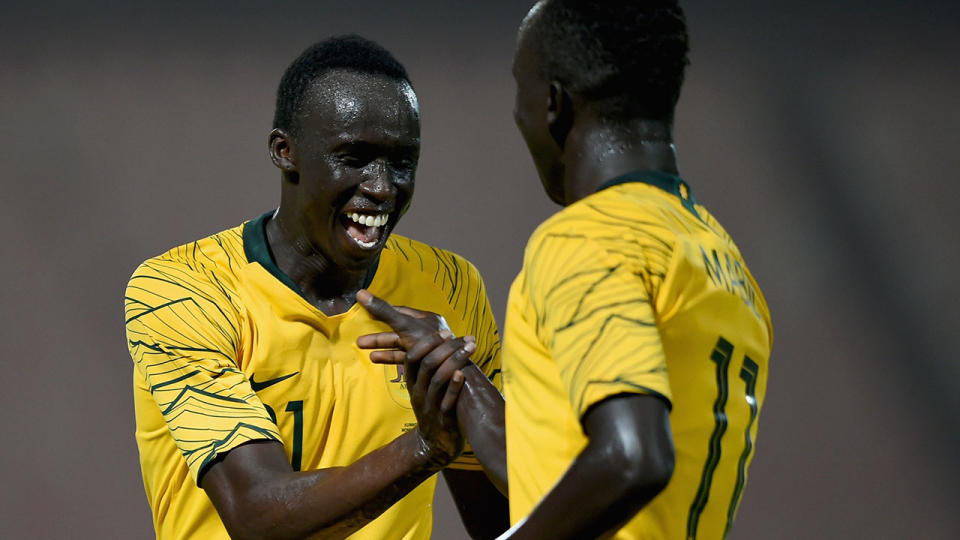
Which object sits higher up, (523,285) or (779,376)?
(523,285)

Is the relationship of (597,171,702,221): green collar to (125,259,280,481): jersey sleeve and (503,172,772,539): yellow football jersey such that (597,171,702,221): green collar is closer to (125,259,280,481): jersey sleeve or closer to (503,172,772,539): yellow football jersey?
(503,172,772,539): yellow football jersey

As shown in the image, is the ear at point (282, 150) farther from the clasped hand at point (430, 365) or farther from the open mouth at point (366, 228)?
the clasped hand at point (430, 365)

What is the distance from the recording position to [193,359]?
1.52 metres

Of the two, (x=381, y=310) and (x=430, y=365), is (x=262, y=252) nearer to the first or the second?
(x=381, y=310)

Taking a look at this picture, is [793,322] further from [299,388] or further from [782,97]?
[299,388]

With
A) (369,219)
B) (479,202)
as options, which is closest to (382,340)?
(369,219)

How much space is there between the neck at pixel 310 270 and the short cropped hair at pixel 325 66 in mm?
157

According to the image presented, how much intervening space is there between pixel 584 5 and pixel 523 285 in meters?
0.26

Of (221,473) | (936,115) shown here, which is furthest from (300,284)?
(936,115)

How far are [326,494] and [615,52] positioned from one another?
0.71 meters

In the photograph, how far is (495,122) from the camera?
122 inches

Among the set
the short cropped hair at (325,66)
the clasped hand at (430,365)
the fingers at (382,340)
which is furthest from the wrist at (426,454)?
the short cropped hair at (325,66)

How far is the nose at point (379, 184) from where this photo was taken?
1589 millimetres

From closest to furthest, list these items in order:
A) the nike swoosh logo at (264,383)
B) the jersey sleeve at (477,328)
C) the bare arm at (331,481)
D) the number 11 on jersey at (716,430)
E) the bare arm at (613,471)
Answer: the bare arm at (613,471)
the number 11 on jersey at (716,430)
the bare arm at (331,481)
the nike swoosh logo at (264,383)
the jersey sleeve at (477,328)
